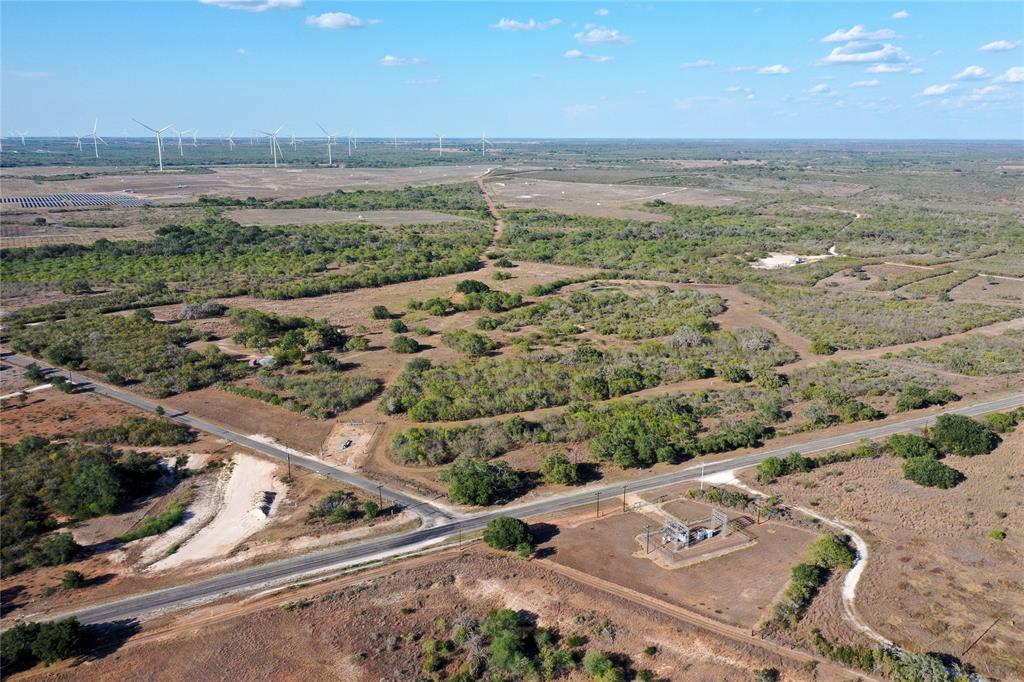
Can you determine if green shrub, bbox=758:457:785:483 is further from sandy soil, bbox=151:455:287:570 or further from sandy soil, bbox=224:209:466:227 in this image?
sandy soil, bbox=224:209:466:227

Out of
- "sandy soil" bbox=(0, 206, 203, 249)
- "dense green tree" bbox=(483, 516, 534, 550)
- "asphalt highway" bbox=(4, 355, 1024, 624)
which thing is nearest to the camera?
"asphalt highway" bbox=(4, 355, 1024, 624)

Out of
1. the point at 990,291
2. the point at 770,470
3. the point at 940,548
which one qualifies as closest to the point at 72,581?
the point at 770,470

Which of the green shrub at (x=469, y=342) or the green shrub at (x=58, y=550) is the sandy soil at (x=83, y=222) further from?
the green shrub at (x=58, y=550)

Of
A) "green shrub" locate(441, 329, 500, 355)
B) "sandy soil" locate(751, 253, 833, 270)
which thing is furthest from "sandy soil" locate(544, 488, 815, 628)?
"sandy soil" locate(751, 253, 833, 270)

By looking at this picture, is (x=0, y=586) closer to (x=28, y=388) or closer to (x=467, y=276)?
(x=28, y=388)

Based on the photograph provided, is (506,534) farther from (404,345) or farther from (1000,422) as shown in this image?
(1000,422)

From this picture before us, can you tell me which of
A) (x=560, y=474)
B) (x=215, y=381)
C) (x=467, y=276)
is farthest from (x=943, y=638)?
(x=467, y=276)
